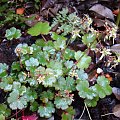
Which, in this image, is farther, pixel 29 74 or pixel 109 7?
pixel 109 7

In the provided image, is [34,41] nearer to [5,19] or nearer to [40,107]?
[5,19]

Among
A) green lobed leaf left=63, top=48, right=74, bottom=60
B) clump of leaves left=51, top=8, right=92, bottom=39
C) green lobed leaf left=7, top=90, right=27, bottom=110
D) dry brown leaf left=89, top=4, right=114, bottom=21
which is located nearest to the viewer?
green lobed leaf left=7, top=90, right=27, bottom=110

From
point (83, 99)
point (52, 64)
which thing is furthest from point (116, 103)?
point (52, 64)

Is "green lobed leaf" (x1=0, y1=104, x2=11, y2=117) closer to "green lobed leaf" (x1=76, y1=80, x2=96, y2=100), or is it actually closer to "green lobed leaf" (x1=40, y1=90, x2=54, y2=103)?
"green lobed leaf" (x1=40, y1=90, x2=54, y2=103)

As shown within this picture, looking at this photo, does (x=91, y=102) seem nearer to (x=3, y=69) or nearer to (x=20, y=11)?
(x=3, y=69)

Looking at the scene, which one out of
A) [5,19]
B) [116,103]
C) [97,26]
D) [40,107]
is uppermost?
[5,19]

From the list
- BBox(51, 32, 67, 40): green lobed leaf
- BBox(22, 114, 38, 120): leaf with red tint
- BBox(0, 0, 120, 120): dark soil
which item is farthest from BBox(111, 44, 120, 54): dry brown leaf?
BBox(22, 114, 38, 120): leaf with red tint
